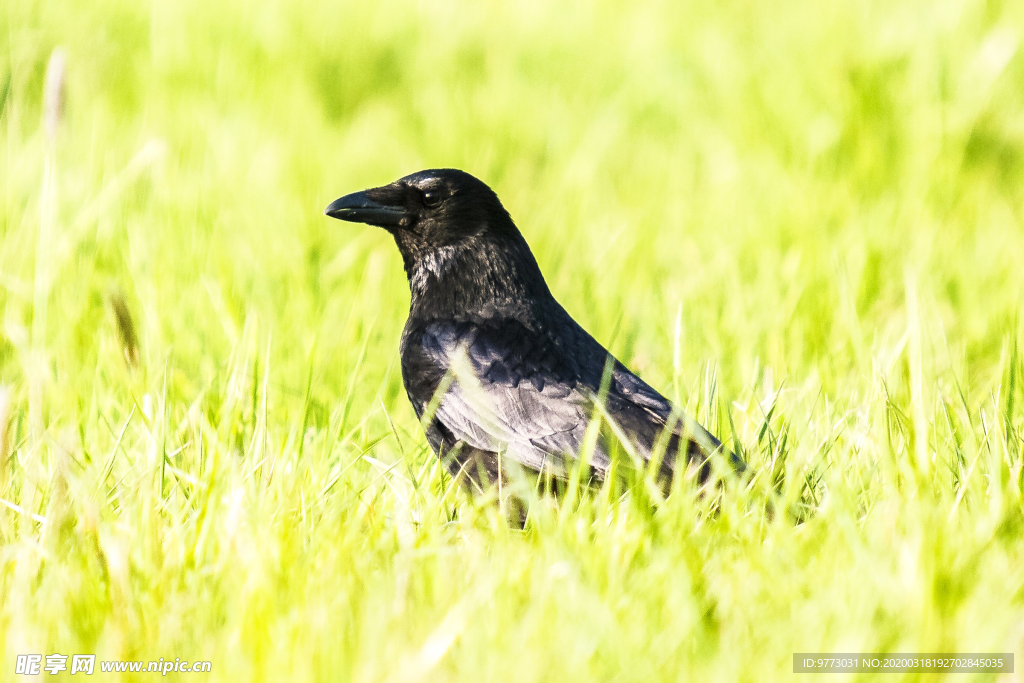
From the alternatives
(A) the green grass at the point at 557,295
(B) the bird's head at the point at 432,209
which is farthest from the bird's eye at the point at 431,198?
(A) the green grass at the point at 557,295

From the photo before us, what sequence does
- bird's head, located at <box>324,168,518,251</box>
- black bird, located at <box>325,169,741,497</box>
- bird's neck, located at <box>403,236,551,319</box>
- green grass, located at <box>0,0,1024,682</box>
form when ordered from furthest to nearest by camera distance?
1. bird's head, located at <box>324,168,518,251</box>
2. bird's neck, located at <box>403,236,551,319</box>
3. black bird, located at <box>325,169,741,497</box>
4. green grass, located at <box>0,0,1024,682</box>

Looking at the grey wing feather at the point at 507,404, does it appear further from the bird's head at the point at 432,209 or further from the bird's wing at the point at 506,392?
the bird's head at the point at 432,209

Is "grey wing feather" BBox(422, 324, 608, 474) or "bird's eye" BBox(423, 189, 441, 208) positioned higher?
"bird's eye" BBox(423, 189, 441, 208)

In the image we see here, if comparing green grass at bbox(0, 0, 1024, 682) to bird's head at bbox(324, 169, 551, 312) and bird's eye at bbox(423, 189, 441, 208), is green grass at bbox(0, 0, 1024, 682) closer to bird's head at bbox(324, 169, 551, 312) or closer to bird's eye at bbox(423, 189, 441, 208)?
bird's head at bbox(324, 169, 551, 312)

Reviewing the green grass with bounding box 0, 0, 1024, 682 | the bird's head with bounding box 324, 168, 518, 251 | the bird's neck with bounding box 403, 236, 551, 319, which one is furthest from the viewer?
the bird's head with bounding box 324, 168, 518, 251

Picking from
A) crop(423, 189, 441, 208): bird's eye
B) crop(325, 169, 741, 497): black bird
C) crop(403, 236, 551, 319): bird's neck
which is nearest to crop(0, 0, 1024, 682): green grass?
crop(325, 169, 741, 497): black bird

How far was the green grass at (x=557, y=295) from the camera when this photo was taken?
1.75 meters

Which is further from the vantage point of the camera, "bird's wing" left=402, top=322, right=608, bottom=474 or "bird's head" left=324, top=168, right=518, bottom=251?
"bird's head" left=324, top=168, right=518, bottom=251

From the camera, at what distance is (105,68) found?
17.5 ft

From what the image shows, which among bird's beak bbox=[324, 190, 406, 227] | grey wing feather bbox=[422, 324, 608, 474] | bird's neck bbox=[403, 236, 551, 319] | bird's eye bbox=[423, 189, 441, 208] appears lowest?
grey wing feather bbox=[422, 324, 608, 474]

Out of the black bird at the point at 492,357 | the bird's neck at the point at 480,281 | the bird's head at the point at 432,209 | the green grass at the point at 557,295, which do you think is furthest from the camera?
the bird's head at the point at 432,209

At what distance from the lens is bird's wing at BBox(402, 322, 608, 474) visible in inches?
104

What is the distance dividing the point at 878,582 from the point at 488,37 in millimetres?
5481

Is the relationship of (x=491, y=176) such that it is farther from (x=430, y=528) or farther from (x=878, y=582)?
(x=878, y=582)
